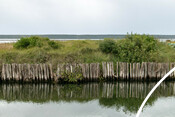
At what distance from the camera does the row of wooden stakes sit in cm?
1468

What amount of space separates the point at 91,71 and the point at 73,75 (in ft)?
3.57

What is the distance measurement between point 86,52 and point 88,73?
408cm

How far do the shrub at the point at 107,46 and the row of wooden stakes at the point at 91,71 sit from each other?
11.5ft

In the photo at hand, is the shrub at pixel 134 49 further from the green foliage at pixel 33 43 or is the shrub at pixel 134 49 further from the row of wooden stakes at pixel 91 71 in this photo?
the green foliage at pixel 33 43

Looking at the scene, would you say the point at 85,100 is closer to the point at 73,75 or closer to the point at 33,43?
the point at 73,75

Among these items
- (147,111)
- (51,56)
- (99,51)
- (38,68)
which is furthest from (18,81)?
(147,111)

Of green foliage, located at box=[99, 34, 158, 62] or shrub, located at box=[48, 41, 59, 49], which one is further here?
shrub, located at box=[48, 41, 59, 49]

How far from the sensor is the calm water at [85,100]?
32.8 feet

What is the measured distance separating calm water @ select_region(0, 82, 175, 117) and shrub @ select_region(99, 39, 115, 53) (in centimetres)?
448

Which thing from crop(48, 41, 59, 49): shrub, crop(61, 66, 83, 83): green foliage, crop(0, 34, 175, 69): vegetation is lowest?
crop(61, 66, 83, 83): green foliage

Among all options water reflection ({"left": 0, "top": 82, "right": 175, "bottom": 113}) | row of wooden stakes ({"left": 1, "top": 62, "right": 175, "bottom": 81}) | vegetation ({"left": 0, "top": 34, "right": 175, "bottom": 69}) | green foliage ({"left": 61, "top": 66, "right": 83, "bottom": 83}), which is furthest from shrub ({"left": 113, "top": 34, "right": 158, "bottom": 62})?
green foliage ({"left": 61, "top": 66, "right": 83, "bottom": 83})

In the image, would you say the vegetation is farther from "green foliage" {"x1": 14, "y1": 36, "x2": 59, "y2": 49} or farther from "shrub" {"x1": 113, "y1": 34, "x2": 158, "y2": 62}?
"green foliage" {"x1": 14, "y1": 36, "x2": 59, "y2": 49}

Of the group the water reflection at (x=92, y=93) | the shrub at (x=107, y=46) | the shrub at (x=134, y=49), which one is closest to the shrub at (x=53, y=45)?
the shrub at (x=107, y=46)

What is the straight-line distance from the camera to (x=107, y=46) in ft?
61.8
